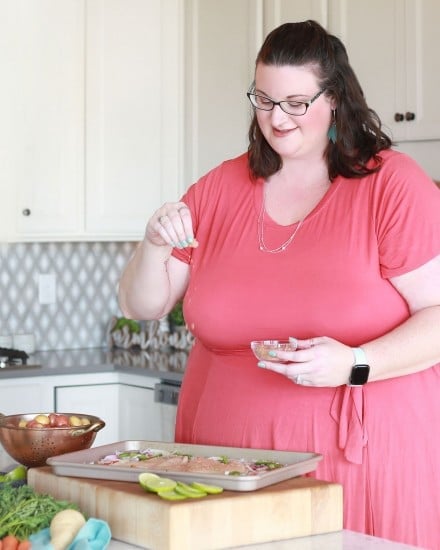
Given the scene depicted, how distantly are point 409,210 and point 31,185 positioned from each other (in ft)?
7.29

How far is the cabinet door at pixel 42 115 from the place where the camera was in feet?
13.3

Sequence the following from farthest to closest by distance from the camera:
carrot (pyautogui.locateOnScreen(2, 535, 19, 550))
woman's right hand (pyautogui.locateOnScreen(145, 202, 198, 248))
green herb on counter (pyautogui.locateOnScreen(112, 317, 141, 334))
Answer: green herb on counter (pyautogui.locateOnScreen(112, 317, 141, 334)), woman's right hand (pyautogui.locateOnScreen(145, 202, 198, 248)), carrot (pyautogui.locateOnScreen(2, 535, 19, 550))

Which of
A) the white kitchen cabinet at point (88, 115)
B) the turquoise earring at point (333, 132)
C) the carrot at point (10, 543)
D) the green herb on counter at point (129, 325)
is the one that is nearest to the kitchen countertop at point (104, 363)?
the green herb on counter at point (129, 325)

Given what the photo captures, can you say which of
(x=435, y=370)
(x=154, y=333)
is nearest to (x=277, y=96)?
(x=435, y=370)

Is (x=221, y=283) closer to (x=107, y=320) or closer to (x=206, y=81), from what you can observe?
(x=206, y=81)

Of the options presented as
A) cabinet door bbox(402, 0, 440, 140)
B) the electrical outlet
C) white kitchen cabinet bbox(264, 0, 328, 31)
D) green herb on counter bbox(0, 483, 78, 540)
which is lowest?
green herb on counter bbox(0, 483, 78, 540)

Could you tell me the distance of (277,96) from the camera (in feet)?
7.34

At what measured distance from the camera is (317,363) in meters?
2.01

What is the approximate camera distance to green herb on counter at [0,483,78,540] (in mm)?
1709

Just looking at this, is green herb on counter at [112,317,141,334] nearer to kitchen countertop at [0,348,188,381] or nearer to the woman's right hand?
kitchen countertop at [0,348,188,381]

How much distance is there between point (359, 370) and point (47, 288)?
8.80 feet

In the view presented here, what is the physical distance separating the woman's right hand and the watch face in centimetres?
39

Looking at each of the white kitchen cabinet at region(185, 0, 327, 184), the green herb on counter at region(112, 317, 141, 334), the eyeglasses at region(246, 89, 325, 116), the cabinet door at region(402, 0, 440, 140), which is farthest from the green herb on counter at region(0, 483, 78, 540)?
the green herb on counter at region(112, 317, 141, 334)

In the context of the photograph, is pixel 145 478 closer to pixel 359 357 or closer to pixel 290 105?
A: pixel 359 357
